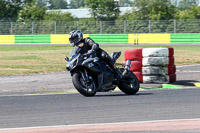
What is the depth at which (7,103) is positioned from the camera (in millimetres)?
8953

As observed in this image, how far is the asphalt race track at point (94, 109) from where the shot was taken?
679 centimetres

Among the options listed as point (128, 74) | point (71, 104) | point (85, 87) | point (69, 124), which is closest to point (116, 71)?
point (128, 74)

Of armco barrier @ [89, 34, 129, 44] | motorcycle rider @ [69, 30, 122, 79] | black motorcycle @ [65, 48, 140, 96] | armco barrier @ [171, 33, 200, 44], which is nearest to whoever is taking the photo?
black motorcycle @ [65, 48, 140, 96]

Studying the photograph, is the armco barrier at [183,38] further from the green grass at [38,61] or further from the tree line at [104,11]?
the tree line at [104,11]

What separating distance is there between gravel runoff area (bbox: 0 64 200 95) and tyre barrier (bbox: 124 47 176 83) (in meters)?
0.28

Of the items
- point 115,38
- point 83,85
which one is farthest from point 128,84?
point 115,38

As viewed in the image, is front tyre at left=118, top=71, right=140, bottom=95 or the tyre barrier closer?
front tyre at left=118, top=71, right=140, bottom=95

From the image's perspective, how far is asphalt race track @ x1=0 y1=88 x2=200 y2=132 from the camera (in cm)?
679

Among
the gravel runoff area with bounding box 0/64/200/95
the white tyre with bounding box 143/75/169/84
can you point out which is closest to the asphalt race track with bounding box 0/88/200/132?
the gravel runoff area with bounding box 0/64/200/95

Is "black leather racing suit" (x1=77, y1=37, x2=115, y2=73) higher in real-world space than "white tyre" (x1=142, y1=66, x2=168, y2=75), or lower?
higher

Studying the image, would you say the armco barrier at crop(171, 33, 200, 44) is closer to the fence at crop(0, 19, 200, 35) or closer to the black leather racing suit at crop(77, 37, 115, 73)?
the fence at crop(0, 19, 200, 35)

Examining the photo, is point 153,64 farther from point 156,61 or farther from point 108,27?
point 108,27

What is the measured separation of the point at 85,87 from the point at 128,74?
121 cm

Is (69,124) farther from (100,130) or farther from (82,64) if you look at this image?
(82,64)
